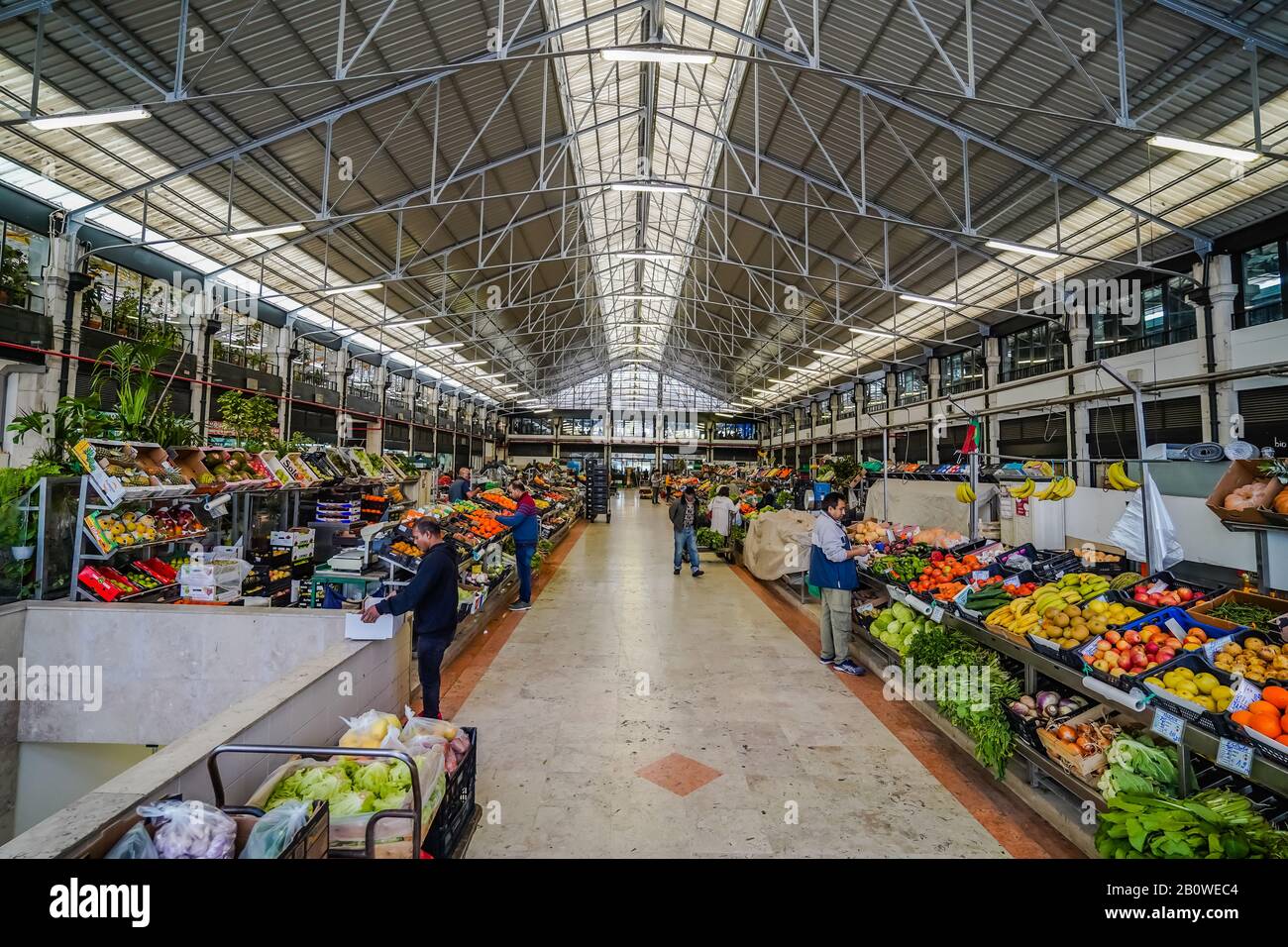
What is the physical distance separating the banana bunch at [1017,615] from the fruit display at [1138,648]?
48 centimetres

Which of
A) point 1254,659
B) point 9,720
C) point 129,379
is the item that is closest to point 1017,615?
point 1254,659

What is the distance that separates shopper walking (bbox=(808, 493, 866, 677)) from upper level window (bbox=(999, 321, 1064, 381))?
10.5 metres

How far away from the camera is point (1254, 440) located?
325 inches

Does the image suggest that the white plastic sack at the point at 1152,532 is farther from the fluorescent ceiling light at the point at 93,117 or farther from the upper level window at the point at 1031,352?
the upper level window at the point at 1031,352

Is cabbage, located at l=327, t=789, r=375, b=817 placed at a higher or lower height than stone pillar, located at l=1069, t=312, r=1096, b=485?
lower

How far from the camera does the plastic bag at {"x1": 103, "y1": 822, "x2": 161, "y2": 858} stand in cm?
139

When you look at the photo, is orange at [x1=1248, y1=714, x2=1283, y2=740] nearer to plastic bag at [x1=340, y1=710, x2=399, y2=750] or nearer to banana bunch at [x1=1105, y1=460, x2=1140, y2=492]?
banana bunch at [x1=1105, y1=460, x2=1140, y2=492]

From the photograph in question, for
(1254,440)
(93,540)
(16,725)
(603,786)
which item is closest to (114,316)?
(93,540)

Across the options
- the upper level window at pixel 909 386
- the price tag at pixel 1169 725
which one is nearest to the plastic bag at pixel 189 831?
the price tag at pixel 1169 725

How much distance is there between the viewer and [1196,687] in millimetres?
2469

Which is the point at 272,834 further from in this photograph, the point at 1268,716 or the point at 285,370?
the point at 285,370

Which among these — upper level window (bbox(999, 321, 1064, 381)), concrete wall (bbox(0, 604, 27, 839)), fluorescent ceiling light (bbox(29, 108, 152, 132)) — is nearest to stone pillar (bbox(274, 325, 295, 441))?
fluorescent ceiling light (bbox(29, 108, 152, 132))
